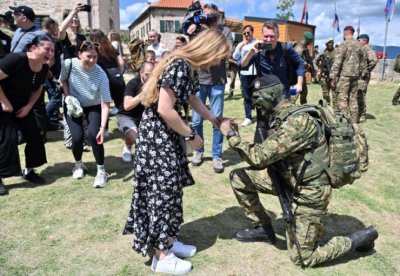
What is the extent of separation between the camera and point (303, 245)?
304cm

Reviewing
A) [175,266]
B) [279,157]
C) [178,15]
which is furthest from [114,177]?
[178,15]

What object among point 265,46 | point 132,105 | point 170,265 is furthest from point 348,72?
point 170,265

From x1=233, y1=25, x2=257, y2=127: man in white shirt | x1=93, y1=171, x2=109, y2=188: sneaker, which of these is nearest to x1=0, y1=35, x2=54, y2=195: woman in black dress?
x1=93, y1=171, x2=109, y2=188: sneaker

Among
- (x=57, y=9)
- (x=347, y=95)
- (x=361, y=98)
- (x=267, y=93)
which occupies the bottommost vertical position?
(x=361, y=98)

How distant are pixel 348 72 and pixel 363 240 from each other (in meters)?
5.90

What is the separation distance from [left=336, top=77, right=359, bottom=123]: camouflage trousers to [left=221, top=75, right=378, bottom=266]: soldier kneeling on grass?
5.85 metres

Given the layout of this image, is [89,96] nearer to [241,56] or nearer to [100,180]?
[100,180]

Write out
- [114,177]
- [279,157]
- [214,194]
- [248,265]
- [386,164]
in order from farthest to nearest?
[386,164] → [114,177] → [214,194] → [248,265] → [279,157]

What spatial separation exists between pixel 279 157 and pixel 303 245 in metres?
0.78

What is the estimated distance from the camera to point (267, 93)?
10.00ft

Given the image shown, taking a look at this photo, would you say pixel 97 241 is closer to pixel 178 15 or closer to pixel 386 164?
pixel 386 164

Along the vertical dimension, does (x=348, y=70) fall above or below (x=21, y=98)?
above

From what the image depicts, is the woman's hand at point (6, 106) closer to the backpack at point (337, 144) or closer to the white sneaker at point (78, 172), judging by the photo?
the white sneaker at point (78, 172)

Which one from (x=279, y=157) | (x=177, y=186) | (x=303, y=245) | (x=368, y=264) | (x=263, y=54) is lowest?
(x=368, y=264)
